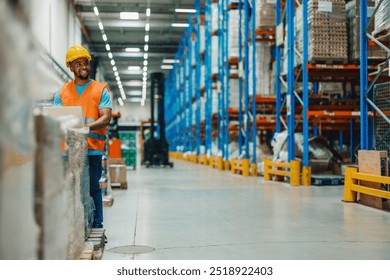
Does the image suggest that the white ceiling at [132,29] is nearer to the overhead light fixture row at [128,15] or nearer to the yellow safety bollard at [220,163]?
the overhead light fixture row at [128,15]

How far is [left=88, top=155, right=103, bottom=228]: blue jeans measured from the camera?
388 centimetres

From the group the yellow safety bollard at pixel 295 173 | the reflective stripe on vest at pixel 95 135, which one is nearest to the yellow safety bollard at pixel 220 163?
the yellow safety bollard at pixel 295 173

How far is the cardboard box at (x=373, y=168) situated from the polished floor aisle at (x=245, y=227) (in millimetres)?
155

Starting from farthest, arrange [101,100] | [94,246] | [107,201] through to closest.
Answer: [107,201] < [101,100] < [94,246]

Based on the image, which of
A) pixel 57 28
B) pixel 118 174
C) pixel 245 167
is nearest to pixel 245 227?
pixel 118 174

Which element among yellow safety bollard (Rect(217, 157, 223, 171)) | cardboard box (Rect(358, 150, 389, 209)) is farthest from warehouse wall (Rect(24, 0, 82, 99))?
cardboard box (Rect(358, 150, 389, 209))

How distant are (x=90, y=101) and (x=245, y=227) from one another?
1783 mm

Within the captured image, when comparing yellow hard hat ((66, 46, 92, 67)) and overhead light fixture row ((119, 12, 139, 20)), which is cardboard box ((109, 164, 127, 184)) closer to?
yellow hard hat ((66, 46, 92, 67))

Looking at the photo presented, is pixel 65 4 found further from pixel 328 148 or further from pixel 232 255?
pixel 232 255

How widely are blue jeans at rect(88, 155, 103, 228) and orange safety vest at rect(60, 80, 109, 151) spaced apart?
97 millimetres

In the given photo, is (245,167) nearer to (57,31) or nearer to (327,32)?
(327,32)

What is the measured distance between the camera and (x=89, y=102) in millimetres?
3848

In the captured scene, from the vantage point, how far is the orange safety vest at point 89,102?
12.6 feet
